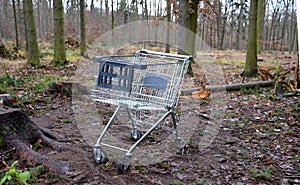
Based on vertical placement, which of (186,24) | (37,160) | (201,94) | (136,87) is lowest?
(37,160)

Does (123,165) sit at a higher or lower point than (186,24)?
lower

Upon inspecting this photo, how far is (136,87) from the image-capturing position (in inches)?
154

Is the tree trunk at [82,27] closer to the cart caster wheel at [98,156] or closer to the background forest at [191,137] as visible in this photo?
the background forest at [191,137]

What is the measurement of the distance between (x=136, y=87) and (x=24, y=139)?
1545mm

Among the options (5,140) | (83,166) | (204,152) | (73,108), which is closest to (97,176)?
(83,166)

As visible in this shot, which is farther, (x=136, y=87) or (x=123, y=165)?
(x=136, y=87)

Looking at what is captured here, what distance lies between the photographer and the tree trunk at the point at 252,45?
29.8 feet

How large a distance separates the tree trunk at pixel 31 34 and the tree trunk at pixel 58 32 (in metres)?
0.86

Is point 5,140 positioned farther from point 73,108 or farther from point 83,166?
point 73,108

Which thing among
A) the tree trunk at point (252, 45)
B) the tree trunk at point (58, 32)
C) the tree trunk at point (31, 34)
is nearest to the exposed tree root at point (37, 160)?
the tree trunk at point (252, 45)

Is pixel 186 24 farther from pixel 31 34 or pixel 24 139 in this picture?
pixel 24 139

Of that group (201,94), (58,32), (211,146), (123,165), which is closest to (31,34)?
(58,32)

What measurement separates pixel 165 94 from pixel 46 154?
5.51 ft

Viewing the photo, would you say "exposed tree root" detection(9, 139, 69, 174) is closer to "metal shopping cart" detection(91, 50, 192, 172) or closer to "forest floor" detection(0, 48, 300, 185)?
"forest floor" detection(0, 48, 300, 185)
